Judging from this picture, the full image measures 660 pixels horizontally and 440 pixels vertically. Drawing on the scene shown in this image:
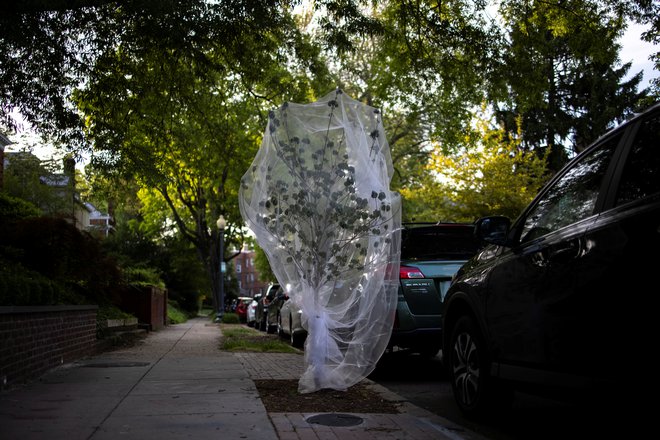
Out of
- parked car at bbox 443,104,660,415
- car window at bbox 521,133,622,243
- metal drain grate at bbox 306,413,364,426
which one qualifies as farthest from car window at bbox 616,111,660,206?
metal drain grate at bbox 306,413,364,426

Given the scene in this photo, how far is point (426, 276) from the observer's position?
24.2 feet

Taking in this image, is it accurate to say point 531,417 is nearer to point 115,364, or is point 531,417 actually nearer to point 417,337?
point 417,337

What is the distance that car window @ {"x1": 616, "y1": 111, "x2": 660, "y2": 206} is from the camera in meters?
3.16

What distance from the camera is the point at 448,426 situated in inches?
190

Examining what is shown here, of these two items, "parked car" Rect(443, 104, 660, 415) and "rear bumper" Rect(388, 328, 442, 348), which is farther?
"rear bumper" Rect(388, 328, 442, 348)

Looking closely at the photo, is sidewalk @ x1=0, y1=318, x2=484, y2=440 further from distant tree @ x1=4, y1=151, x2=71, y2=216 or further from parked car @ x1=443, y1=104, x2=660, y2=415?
distant tree @ x1=4, y1=151, x2=71, y2=216

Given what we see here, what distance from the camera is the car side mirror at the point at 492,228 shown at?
15.1 ft

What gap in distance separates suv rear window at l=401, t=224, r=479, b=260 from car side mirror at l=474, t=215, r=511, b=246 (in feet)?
10.00

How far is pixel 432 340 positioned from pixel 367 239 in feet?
6.28

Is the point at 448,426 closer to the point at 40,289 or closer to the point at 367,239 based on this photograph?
the point at 367,239

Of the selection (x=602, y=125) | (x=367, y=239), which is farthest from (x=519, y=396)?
(x=602, y=125)

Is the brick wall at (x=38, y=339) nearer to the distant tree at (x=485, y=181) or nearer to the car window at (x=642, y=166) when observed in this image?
the car window at (x=642, y=166)

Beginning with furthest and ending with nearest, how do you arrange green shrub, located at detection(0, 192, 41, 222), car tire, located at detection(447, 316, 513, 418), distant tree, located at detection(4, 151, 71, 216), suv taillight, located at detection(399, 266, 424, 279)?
distant tree, located at detection(4, 151, 71, 216), green shrub, located at detection(0, 192, 41, 222), suv taillight, located at detection(399, 266, 424, 279), car tire, located at detection(447, 316, 513, 418)

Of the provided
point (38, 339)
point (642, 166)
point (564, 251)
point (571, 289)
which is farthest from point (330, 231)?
point (38, 339)
